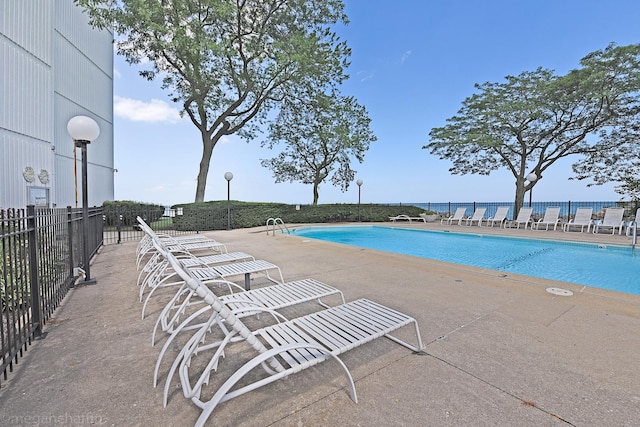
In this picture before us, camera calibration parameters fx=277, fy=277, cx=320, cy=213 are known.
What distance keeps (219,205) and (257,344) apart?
11743 mm

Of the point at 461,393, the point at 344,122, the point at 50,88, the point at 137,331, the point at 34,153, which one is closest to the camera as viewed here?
the point at 461,393

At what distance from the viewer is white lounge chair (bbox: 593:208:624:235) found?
10.4 meters

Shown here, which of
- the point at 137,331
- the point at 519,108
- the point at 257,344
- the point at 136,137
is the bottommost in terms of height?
the point at 137,331

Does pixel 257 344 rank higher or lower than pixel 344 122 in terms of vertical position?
lower

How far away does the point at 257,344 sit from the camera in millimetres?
1438

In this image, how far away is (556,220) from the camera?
12.0 meters

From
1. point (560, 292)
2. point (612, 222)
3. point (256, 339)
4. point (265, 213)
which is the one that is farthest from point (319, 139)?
point (256, 339)

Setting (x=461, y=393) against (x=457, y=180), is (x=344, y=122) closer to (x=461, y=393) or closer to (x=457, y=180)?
(x=457, y=180)

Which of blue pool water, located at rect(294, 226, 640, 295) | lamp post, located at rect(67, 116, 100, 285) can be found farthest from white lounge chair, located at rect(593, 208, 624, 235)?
lamp post, located at rect(67, 116, 100, 285)

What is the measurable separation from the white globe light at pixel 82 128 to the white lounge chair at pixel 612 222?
1586cm

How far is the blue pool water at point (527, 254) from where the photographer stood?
219 inches

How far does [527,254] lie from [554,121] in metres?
11.3

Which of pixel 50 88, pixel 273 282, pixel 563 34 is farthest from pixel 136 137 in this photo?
pixel 563 34

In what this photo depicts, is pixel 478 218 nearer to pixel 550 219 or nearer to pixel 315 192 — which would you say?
pixel 550 219
